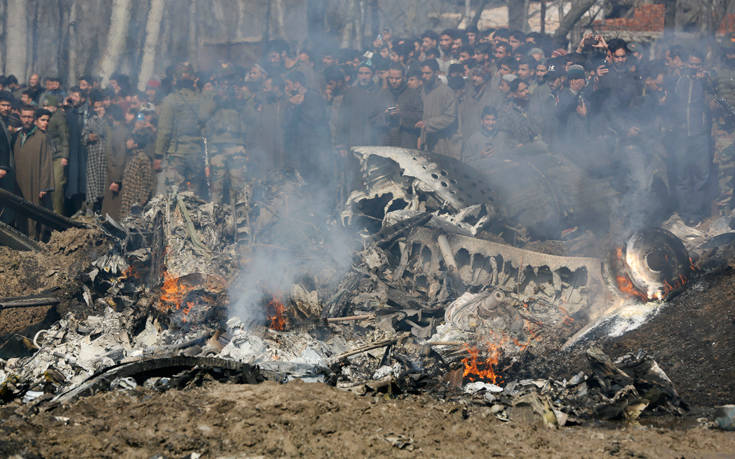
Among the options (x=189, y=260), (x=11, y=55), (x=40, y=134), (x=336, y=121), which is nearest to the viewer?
(x=189, y=260)

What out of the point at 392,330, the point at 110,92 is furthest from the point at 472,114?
the point at 110,92

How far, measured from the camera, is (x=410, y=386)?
5.21 m

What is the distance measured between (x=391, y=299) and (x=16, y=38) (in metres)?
12.7

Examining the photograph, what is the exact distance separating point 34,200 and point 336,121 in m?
4.94

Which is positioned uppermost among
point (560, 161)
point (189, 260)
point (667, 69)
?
point (667, 69)

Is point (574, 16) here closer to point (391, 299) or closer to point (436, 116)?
point (436, 116)

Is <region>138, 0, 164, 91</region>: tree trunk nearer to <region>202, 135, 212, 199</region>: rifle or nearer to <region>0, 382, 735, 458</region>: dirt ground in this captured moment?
<region>202, 135, 212, 199</region>: rifle

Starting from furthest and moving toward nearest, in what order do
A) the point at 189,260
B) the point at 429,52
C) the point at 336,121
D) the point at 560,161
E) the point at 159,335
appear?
1. the point at 429,52
2. the point at 336,121
3. the point at 560,161
4. the point at 189,260
5. the point at 159,335

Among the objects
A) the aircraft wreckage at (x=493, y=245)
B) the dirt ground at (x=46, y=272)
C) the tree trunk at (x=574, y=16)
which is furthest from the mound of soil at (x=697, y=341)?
the tree trunk at (x=574, y=16)

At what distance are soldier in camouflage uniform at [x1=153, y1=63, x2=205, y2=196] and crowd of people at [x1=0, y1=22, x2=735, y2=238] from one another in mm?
19

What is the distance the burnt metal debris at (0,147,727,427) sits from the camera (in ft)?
16.5

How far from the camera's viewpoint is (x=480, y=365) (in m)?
6.03

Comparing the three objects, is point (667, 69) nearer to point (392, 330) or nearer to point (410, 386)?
point (392, 330)

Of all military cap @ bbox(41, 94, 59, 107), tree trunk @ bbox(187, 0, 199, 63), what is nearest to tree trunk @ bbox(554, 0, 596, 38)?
tree trunk @ bbox(187, 0, 199, 63)
